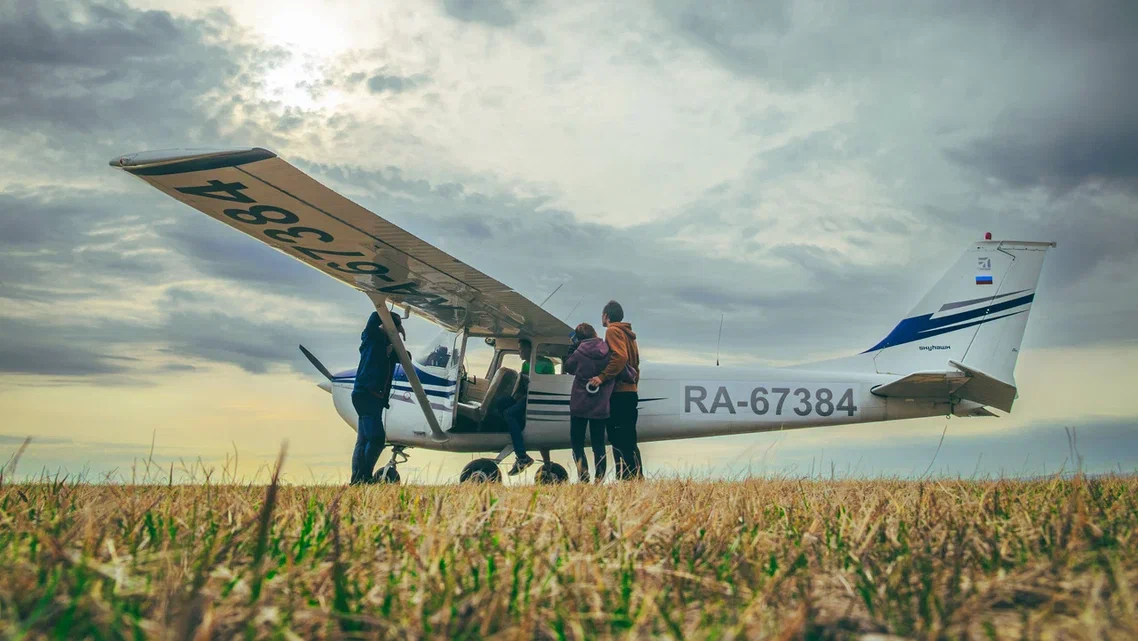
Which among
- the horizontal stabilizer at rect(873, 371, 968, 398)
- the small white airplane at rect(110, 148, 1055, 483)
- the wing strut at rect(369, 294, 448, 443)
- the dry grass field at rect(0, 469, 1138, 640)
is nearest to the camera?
the dry grass field at rect(0, 469, 1138, 640)

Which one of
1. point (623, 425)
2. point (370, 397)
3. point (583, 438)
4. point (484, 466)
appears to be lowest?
point (484, 466)

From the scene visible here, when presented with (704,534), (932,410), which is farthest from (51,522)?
(932,410)

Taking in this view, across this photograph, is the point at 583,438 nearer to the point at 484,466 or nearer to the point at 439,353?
the point at 484,466

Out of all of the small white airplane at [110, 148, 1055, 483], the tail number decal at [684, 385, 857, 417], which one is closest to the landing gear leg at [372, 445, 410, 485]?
the small white airplane at [110, 148, 1055, 483]

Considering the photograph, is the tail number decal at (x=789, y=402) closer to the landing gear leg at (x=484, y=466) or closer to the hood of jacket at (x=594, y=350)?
the hood of jacket at (x=594, y=350)

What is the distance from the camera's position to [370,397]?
7.89 metres

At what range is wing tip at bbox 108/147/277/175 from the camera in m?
5.84

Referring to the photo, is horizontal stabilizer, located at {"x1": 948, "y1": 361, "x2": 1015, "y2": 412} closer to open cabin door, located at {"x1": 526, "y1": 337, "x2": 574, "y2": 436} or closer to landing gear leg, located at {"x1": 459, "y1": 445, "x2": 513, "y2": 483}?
open cabin door, located at {"x1": 526, "y1": 337, "x2": 574, "y2": 436}

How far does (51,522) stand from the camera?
2.95 m

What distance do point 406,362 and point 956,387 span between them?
6.88m

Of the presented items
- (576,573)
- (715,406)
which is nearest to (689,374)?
(715,406)

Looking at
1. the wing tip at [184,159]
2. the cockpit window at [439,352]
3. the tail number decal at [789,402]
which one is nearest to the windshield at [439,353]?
the cockpit window at [439,352]

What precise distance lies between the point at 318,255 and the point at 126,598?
22.0 feet

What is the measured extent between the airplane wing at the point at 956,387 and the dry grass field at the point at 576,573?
21.8ft
